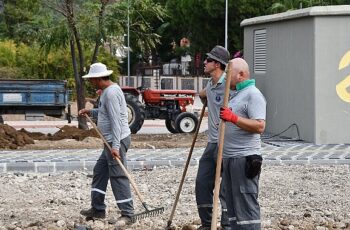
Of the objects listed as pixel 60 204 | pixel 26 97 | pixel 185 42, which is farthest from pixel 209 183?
pixel 185 42

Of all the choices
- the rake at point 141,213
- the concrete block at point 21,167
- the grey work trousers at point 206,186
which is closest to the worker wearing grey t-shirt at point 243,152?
the grey work trousers at point 206,186

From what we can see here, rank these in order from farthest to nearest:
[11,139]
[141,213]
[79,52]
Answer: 1. [79,52]
2. [11,139]
3. [141,213]

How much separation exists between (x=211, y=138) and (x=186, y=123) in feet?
41.9

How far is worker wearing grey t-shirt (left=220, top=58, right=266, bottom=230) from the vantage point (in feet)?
23.6

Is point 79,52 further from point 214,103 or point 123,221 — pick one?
point 214,103

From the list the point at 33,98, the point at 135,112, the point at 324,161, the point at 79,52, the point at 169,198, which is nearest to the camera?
the point at 169,198

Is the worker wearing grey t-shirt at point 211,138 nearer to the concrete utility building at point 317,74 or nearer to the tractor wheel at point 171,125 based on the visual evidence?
the concrete utility building at point 317,74

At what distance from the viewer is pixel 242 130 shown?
7.24 metres

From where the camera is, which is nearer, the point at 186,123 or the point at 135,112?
the point at 135,112

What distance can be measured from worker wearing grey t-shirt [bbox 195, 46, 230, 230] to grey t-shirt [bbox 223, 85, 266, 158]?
1159mm

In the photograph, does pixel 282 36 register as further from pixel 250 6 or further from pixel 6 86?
pixel 250 6

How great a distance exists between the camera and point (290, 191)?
1125 cm

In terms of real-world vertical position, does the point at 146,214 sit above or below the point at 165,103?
below

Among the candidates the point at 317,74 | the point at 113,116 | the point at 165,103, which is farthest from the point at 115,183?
the point at 165,103
